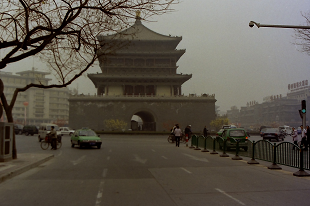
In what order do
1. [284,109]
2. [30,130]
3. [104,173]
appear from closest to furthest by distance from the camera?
[104,173]
[30,130]
[284,109]

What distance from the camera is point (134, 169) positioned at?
10.8 metres

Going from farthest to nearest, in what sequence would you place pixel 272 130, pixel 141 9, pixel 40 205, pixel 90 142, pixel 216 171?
1. pixel 272 130
2. pixel 90 142
3. pixel 216 171
4. pixel 141 9
5. pixel 40 205

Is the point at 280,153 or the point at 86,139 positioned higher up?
the point at 280,153

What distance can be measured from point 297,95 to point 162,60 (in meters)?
41.7

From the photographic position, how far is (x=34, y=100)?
300 ft

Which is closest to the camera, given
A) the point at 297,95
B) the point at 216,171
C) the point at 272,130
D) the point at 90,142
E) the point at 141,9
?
the point at 141,9

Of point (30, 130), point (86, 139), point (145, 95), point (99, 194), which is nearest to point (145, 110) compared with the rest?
point (145, 95)

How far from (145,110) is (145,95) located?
106 inches

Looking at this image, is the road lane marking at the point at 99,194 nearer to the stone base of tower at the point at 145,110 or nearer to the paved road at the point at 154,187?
the paved road at the point at 154,187

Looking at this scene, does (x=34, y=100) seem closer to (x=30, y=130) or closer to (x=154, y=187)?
(x=30, y=130)

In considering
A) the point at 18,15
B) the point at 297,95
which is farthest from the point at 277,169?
the point at 297,95

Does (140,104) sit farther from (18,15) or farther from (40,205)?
(40,205)

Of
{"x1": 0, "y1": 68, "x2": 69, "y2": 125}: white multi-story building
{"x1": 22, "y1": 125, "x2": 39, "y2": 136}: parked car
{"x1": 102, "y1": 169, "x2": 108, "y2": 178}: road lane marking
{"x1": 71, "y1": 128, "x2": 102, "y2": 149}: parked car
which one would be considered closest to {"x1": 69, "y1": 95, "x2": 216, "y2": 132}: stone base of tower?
{"x1": 22, "y1": 125, "x2": 39, "y2": 136}: parked car

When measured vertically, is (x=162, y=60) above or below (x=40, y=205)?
above
